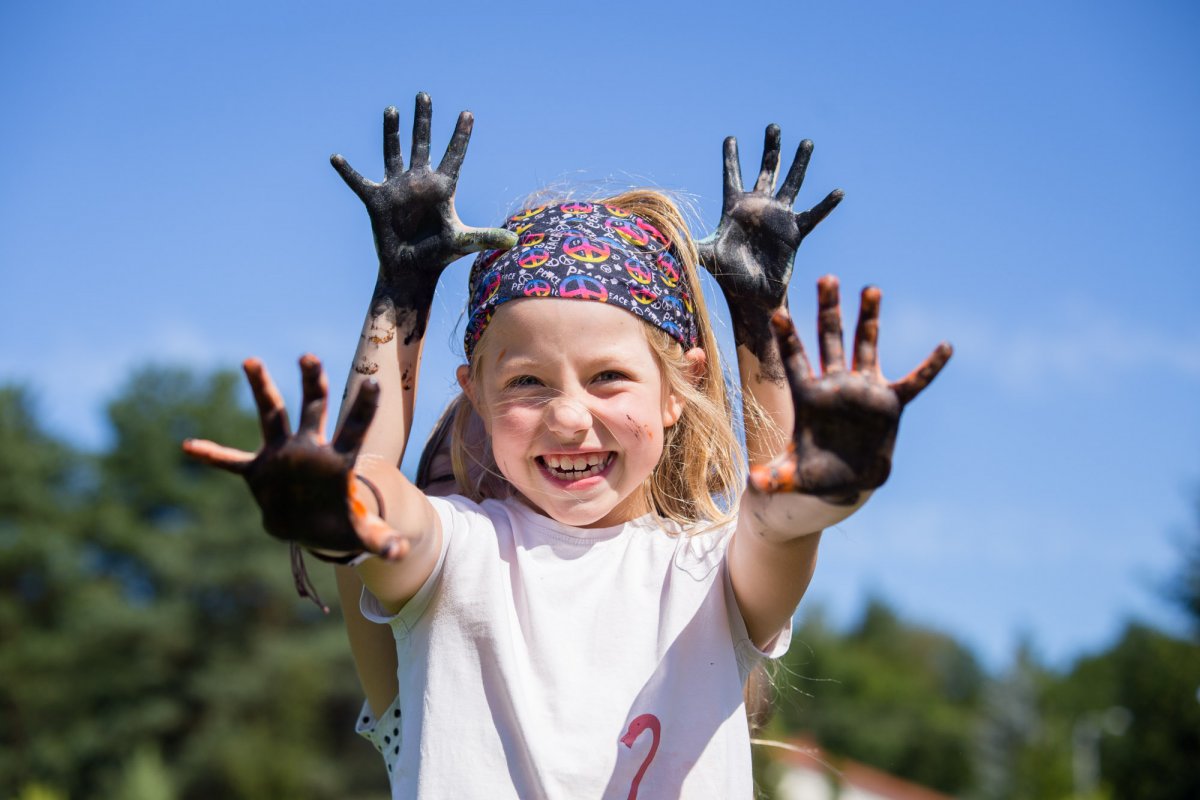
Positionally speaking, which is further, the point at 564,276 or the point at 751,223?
the point at 751,223

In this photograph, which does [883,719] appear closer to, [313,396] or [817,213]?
[817,213]

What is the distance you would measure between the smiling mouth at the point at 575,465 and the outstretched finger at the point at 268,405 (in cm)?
72

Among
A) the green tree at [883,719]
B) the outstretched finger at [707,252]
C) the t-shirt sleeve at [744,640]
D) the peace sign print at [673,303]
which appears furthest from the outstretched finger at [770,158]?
the green tree at [883,719]

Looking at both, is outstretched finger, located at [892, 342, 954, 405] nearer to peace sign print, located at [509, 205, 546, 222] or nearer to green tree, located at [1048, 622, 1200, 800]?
peace sign print, located at [509, 205, 546, 222]

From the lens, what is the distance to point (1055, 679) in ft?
199

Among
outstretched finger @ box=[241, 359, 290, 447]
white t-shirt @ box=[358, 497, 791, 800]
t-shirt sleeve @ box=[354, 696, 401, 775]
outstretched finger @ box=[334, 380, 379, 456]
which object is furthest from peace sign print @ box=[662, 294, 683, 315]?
t-shirt sleeve @ box=[354, 696, 401, 775]

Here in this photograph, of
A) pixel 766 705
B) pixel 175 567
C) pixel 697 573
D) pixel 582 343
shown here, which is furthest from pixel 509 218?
pixel 175 567

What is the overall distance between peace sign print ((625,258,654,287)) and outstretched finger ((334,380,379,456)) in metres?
0.83

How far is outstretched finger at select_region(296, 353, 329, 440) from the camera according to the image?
2041 mm

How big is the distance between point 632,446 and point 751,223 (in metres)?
0.67

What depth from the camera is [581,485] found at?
2.61 m

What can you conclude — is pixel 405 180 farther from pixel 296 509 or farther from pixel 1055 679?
pixel 1055 679

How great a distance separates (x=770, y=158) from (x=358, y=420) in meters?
1.41

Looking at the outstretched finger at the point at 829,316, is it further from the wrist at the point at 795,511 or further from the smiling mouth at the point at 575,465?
the smiling mouth at the point at 575,465
